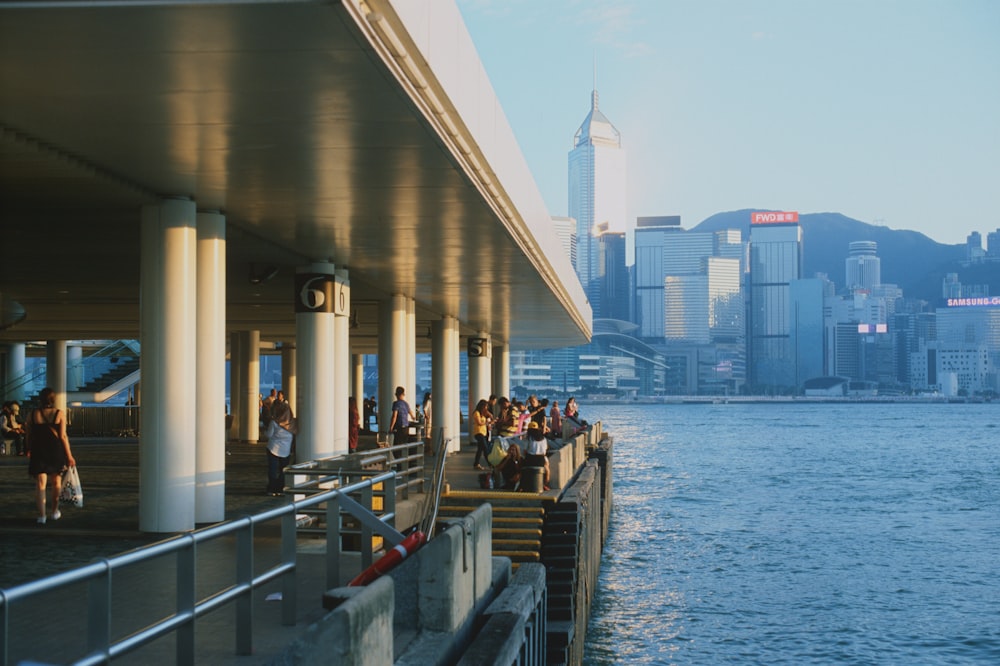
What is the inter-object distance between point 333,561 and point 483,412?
17.3m

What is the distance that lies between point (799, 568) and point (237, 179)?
67.7 feet

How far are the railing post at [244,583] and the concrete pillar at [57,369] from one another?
39163 millimetres

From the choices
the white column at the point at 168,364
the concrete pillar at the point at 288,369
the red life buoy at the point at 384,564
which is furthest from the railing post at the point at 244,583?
the concrete pillar at the point at 288,369

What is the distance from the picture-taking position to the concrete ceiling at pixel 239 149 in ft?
25.5

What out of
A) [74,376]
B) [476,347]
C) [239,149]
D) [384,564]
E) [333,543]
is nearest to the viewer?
[384,564]

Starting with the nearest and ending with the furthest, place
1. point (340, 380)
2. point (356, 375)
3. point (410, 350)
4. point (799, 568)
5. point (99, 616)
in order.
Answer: point (99, 616), point (340, 380), point (799, 568), point (410, 350), point (356, 375)

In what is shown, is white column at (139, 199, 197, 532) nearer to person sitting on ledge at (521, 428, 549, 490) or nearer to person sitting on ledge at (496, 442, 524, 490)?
person sitting on ledge at (521, 428, 549, 490)

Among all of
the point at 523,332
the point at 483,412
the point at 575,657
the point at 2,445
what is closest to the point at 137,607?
the point at 575,657

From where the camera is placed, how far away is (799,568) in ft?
96.6

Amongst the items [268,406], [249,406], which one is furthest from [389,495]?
[249,406]

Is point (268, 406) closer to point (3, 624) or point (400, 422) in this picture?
point (400, 422)

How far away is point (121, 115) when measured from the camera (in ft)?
33.8

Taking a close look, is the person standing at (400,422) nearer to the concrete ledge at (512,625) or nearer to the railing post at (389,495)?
the concrete ledge at (512,625)

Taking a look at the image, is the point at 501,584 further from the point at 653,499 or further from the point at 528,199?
the point at 653,499
